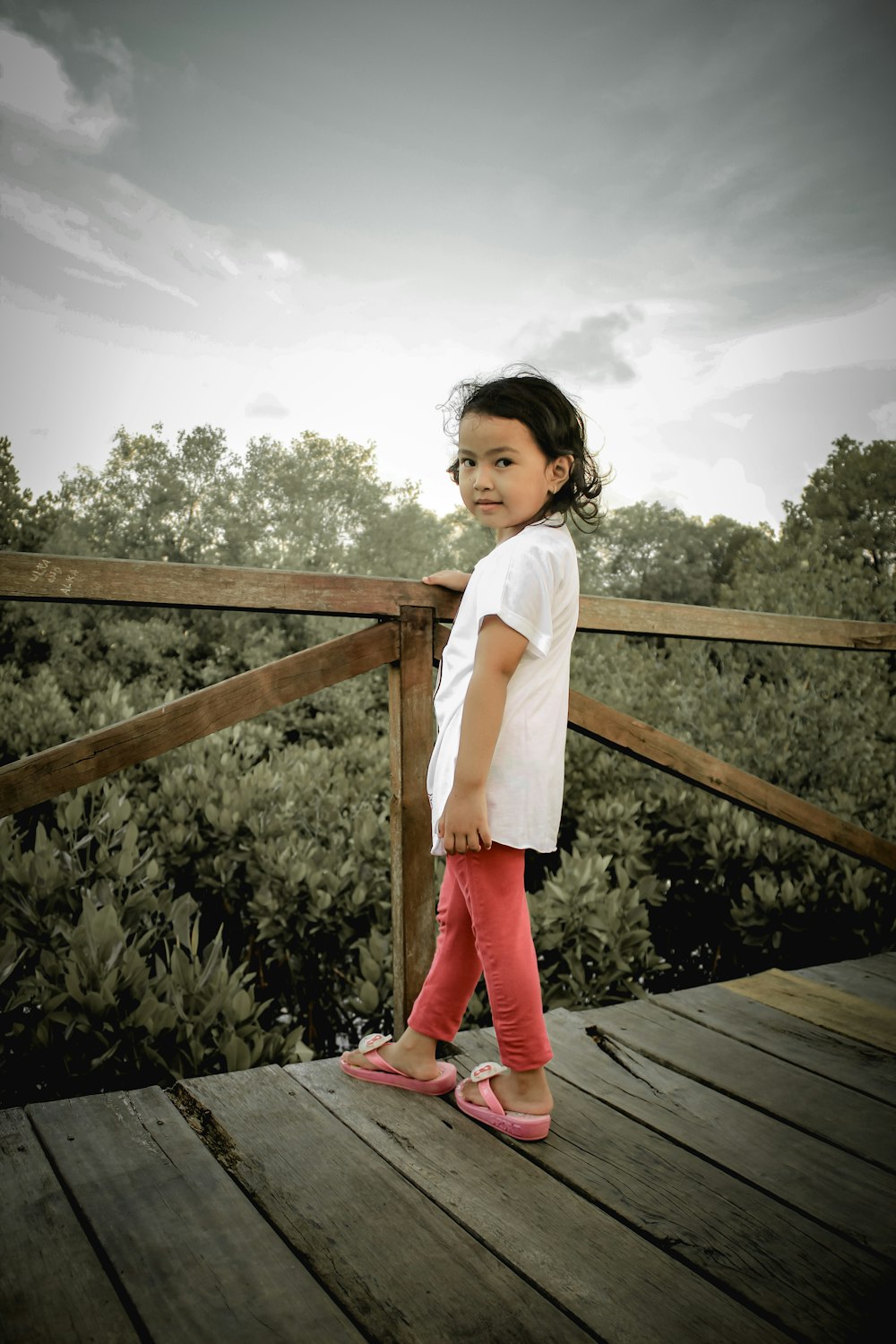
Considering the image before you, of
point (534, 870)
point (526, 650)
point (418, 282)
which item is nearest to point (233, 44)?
point (418, 282)

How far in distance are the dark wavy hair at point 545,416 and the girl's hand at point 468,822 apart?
629mm

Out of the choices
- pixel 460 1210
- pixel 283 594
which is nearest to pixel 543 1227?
pixel 460 1210

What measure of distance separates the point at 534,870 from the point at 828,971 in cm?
→ 148

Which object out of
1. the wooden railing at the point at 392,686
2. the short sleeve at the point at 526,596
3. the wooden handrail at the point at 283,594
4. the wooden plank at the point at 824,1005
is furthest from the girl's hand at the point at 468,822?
the wooden plank at the point at 824,1005

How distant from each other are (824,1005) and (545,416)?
1.76 m

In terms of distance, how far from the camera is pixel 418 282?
7.05 m

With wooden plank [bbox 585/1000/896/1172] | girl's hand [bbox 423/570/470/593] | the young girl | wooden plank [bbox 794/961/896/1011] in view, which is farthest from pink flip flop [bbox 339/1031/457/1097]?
wooden plank [bbox 794/961/896/1011]

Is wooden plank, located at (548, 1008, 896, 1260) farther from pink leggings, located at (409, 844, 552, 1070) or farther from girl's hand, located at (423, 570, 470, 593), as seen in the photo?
girl's hand, located at (423, 570, 470, 593)

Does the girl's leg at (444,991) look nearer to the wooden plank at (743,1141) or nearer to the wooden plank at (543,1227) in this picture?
the wooden plank at (543,1227)

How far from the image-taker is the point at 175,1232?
1198mm

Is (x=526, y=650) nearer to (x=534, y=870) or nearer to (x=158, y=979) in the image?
(x=158, y=979)

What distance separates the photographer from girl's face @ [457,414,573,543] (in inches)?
64.7

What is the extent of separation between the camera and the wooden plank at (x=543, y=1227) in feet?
3.50

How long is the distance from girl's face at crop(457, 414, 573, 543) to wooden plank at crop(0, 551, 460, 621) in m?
0.29
